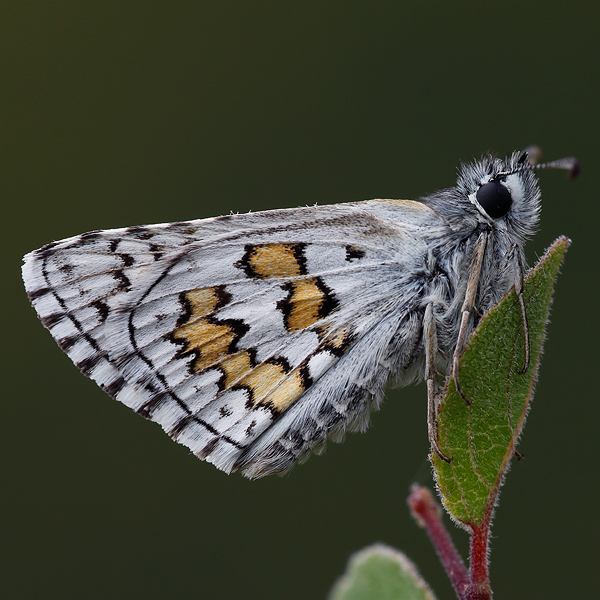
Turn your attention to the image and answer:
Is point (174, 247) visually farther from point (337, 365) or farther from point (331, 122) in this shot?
point (331, 122)

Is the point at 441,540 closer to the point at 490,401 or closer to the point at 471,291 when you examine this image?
the point at 490,401

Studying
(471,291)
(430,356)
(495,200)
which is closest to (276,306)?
(430,356)

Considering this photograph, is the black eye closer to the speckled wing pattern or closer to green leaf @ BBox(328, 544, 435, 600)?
the speckled wing pattern

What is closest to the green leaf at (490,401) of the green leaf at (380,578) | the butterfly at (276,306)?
the green leaf at (380,578)

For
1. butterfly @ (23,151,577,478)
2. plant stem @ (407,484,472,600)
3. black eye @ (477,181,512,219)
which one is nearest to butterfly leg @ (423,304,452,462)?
butterfly @ (23,151,577,478)

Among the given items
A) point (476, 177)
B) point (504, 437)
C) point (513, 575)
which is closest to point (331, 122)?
point (513, 575)

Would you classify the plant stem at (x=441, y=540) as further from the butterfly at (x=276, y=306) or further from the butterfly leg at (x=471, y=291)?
the butterfly at (x=276, y=306)

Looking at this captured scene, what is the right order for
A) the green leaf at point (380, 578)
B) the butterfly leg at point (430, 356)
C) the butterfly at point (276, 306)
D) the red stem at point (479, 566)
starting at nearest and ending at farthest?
the red stem at point (479, 566)
the green leaf at point (380, 578)
the butterfly leg at point (430, 356)
the butterfly at point (276, 306)

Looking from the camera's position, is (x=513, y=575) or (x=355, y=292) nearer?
(x=355, y=292)
